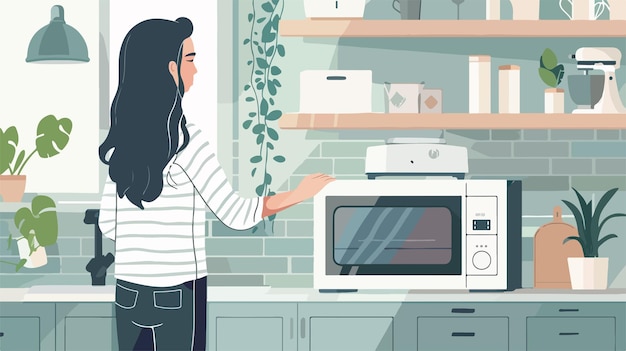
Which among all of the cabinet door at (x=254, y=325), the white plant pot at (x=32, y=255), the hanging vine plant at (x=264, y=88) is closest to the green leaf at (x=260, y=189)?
the hanging vine plant at (x=264, y=88)

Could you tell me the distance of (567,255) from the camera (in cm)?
399

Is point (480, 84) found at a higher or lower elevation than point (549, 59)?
lower

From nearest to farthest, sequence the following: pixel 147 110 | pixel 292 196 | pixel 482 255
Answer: pixel 147 110, pixel 292 196, pixel 482 255

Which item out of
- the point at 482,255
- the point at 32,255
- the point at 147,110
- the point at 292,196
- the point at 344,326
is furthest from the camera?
the point at 32,255

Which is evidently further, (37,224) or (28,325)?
(37,224)

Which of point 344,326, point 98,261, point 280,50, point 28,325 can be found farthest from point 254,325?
point 280,50

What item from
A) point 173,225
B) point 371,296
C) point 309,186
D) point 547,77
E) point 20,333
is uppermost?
point 547,77

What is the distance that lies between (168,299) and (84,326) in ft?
3.82

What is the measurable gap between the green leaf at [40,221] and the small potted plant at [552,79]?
2.20m

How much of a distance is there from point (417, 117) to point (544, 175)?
71cm

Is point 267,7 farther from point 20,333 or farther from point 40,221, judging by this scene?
point 20,333

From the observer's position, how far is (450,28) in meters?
3.94

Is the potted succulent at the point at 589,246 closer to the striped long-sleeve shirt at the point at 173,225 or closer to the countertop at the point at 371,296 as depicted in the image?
the countertop at the point at 371,296

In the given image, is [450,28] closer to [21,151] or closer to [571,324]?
[571,324]
